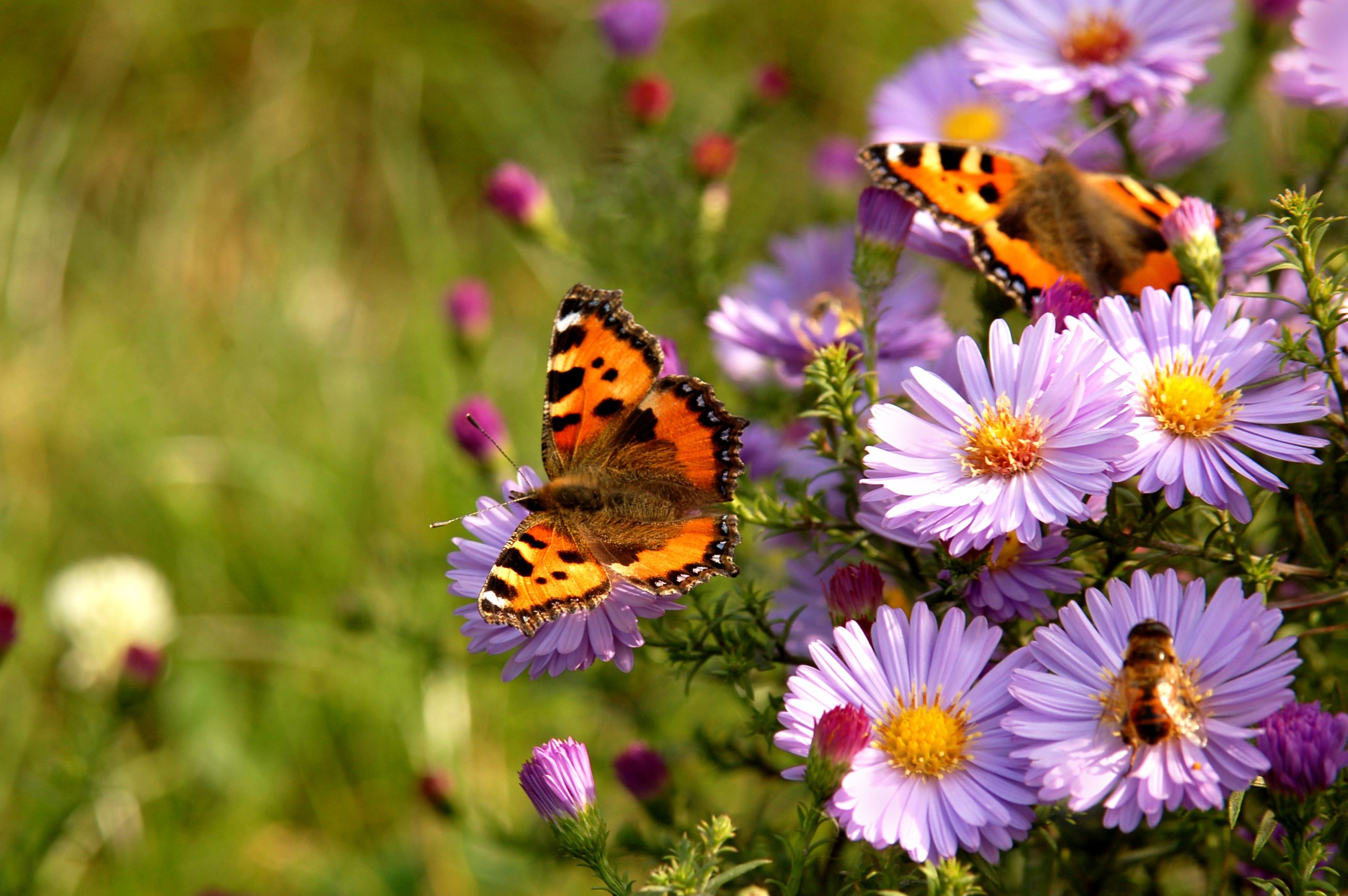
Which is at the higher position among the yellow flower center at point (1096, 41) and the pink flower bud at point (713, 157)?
the yellow flower center at point (1096, 41)

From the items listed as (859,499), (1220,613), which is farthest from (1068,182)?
(1220,613)

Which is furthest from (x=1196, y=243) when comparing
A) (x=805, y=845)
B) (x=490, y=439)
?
(x=490, y=439)

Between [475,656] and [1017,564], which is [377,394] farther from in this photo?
[1017,564]

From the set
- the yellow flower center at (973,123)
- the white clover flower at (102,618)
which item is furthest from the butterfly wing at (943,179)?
the white clover flower at (102,618)

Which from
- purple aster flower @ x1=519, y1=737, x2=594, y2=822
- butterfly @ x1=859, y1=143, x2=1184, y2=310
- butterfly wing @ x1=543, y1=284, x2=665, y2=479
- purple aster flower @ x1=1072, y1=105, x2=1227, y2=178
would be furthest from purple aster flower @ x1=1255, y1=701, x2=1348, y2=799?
purple aster flower @ x1=1072, y1=105, x2=1227, y2=178

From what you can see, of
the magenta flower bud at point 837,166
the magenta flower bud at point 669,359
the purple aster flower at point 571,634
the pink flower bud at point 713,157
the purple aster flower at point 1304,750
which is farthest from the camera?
the magenta flower bud at point 837,166

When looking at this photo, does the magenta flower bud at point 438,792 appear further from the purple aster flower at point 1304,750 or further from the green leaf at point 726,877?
the purple aster flower at point 1304,750

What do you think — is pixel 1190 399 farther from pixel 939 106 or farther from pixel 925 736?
pixel 939 106
